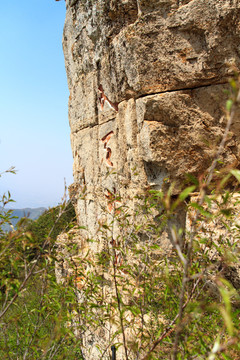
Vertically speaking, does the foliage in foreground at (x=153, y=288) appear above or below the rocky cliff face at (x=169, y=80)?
below

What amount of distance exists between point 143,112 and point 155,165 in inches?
29.0

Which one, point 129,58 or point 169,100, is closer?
point 169,100

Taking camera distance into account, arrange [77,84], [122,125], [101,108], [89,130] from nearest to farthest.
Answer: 1. [122,125]
2. [101,108]
3. [89,130]
4. [77,84]

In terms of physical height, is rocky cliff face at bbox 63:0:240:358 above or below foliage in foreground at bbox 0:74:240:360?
above

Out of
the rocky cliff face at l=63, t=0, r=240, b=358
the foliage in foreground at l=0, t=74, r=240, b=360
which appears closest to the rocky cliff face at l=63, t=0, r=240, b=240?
the rocky cliff face at l=63, t=0, r=240, b=358

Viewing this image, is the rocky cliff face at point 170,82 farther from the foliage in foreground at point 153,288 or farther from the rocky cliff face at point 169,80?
the foliage in foreground at point 153,288

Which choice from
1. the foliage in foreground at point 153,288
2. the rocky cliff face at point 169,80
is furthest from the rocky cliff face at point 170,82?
the foliage in foreground at point 153,288

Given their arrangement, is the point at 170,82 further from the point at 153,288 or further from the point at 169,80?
the point at 153,288

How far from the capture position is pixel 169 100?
146 inches

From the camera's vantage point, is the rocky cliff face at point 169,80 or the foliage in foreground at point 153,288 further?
the rocky cliff face at point 169,80

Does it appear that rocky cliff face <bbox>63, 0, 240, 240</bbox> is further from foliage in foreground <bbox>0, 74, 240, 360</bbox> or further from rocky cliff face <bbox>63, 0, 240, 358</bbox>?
foliage in foreground <bbox>0, 74, 240, 360</bbox>

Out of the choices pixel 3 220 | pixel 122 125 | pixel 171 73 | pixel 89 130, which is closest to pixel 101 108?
pixel 89 130

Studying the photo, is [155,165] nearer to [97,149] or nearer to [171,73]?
[171,73]

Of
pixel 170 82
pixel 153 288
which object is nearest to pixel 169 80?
pixel 170 82
